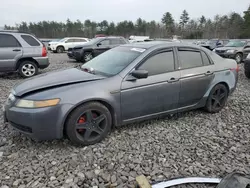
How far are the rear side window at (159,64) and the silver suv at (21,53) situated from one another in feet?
18.3

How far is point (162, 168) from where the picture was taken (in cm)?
262

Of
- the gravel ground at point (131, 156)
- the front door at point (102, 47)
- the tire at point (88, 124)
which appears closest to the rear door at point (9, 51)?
the gravel ground at point (131, 156)

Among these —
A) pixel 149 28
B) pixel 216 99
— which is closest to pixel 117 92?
pixel 216 99

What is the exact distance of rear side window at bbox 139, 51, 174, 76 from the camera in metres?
3.45

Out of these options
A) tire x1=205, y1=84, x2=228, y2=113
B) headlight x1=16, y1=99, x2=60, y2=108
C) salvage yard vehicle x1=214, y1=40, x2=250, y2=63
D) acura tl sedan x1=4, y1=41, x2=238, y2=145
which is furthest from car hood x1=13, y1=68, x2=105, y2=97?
salvage yard vehicle x1=214, y1=40, x2=250, y2=63

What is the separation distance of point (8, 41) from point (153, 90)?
6.13m

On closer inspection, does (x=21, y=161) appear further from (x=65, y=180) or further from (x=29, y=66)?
(x=29, y=66)

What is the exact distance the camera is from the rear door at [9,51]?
23.4 ft

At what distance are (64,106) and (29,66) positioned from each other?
5661mm

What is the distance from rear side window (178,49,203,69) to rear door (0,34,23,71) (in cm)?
588

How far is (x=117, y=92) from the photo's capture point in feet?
10.2

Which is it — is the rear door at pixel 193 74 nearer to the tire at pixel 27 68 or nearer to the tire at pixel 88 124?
the tire at pixel 88 124

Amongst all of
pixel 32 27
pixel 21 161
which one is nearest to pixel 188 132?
pixel 21 161

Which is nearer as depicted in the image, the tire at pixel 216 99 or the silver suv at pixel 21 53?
the tire at pixel 216 99
